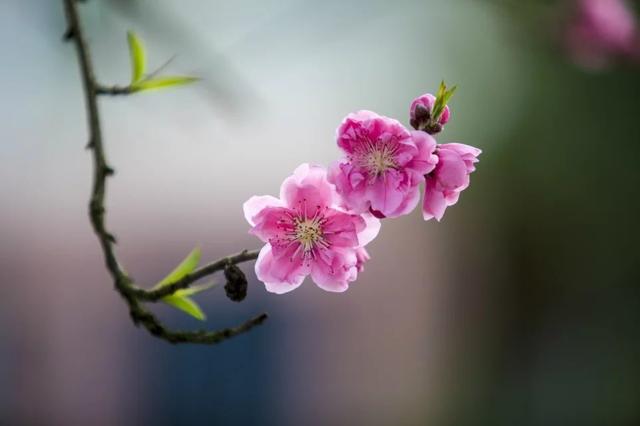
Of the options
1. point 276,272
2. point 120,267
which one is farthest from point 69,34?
point 276,272

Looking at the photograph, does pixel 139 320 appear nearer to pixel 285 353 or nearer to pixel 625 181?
pixel 285 353

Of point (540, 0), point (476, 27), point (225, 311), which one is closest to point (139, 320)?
point (540, 0)

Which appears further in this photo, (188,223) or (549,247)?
(549,247)

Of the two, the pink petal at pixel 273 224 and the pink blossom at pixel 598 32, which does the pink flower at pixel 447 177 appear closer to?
the pink petal at pixel 273 224

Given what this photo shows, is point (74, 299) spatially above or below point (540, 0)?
below

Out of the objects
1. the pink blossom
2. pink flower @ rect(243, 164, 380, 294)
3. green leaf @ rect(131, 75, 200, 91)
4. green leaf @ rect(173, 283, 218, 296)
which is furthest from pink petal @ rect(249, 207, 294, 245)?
the pink blossom

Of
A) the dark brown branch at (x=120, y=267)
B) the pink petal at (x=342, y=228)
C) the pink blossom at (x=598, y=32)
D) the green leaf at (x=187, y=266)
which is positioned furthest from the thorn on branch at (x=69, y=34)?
the pink blossom at (x=598, y=32)

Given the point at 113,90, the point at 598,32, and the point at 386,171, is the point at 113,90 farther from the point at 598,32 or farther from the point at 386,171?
the point at 598,32
